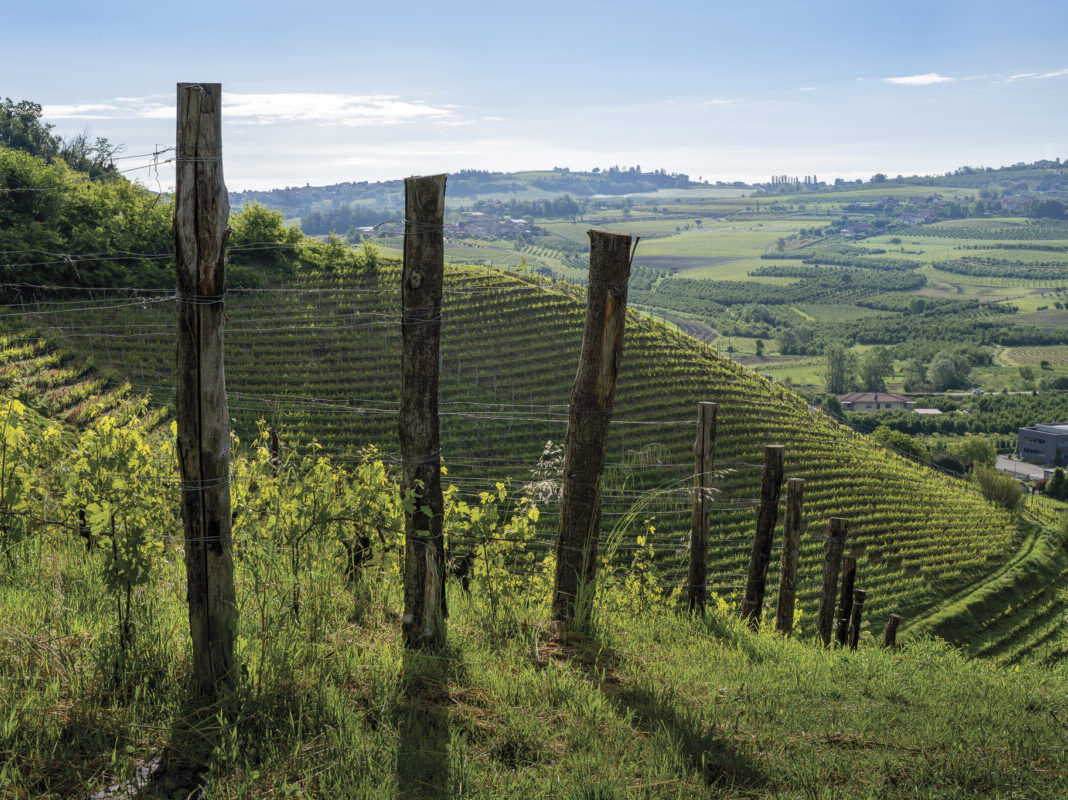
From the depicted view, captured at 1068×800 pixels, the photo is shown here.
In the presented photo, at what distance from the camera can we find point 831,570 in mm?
9320

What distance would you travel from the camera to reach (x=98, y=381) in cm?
2661

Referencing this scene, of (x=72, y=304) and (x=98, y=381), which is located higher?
(x=72, y=304)

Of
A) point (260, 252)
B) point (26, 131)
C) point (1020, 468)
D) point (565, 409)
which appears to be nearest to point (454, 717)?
point (565, 409)

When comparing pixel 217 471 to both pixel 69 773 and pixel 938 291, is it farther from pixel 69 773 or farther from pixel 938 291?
pixel 938 291

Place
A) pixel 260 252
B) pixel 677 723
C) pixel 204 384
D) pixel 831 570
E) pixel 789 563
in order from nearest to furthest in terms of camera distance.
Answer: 1. pixel 204 384
2. pixel 677 723
3. pixel 789 563
4. pixel 831 570
5. pixel 260 252

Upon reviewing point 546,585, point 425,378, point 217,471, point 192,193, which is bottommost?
point 546,585

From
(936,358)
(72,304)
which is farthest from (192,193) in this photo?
(936,358)

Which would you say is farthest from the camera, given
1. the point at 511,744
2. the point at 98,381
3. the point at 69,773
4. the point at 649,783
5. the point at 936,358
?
the point at 936,358

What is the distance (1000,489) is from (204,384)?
47.3 metres

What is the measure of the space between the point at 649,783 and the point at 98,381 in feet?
92.1

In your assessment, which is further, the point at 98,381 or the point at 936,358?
the point at 936,358

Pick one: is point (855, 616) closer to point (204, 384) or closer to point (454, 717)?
point (454, 717)

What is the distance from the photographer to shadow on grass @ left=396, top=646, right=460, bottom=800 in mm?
2930

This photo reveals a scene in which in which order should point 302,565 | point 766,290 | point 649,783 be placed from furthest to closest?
point 766,290 < point 302,565 < point 649,783
